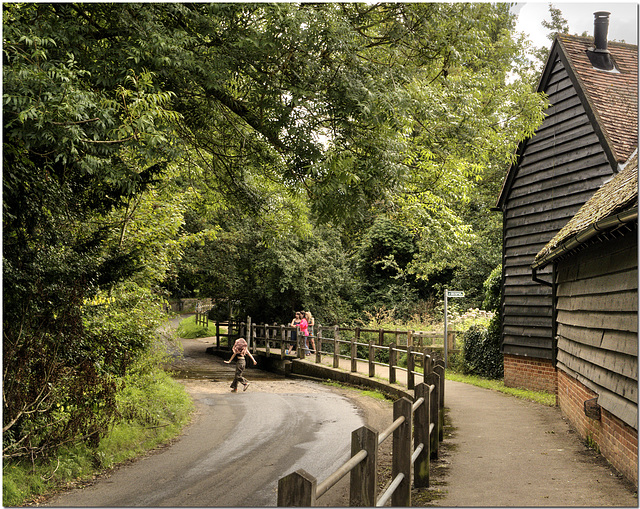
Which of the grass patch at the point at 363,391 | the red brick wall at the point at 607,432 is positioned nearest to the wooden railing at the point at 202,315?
the grass patch at the point at 363,391

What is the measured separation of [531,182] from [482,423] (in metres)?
6.38

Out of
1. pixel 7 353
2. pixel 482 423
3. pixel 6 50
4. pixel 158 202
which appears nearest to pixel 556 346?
pixel 482 423

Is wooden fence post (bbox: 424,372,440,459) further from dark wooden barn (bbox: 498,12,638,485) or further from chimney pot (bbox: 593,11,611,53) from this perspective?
chimney pot (bbox: 593,11,611,53)

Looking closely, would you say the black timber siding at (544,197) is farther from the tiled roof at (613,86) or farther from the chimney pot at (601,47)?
the chimney pot at (601,47)

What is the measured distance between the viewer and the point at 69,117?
6465mm

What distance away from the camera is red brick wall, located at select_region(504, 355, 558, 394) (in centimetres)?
1417

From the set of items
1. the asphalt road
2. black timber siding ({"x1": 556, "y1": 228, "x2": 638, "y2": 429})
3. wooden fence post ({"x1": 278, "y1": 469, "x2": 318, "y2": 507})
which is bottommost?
the asphalt road

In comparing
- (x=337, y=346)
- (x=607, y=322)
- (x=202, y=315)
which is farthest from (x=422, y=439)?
(x=202, y=315)

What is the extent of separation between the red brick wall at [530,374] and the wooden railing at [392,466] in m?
5.26

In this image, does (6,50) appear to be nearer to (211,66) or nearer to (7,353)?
(211,66)

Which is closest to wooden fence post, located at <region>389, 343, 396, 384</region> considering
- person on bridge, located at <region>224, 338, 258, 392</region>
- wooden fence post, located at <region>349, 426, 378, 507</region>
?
person on bridge, located at <region>224, 338, 258, 392</region>

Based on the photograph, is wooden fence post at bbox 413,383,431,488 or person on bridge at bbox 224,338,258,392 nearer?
wooden fence post at bbox 413,383,431,488

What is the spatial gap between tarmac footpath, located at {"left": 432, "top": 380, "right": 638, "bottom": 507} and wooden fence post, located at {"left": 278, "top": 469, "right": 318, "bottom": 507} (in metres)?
3.62

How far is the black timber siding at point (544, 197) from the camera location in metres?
13.3
